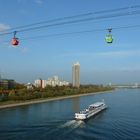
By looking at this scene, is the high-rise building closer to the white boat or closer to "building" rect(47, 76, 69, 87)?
"building" rect(47, 76, 69, 87)

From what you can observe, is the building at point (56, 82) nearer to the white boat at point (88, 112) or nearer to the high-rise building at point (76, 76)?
the high-rise building at point (76, 76)

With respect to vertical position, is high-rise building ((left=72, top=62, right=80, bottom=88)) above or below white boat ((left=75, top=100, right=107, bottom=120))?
above

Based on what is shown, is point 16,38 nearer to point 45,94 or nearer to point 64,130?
point 64,130

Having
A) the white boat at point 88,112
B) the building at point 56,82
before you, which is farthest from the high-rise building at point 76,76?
the white boat at point 88,112

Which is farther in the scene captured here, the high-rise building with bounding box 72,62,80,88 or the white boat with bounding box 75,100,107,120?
the high-rise building with bounding box 72,62,80,88

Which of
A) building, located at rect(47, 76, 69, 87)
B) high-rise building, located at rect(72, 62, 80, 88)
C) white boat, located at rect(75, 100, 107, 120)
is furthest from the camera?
high-rise building, located at rect(72, 62, 80, 88)

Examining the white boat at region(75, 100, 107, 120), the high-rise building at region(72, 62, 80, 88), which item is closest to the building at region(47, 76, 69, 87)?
the high-rise building at region(72, 62, 80, 88)

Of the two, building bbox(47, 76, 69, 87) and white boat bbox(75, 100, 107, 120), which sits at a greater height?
building bbox(47, 76, 69, 87)

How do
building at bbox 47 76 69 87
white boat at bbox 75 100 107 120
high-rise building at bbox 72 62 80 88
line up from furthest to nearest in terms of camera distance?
high-rise building at bbox 72 62 80 88 → building at bbox 47 76 69 87 → white boat at bbox 75 100 107 120

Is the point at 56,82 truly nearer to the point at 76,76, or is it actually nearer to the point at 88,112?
the point at 76,76

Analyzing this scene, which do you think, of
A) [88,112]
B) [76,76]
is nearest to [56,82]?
[76,76]

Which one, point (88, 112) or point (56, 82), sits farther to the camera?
point (56, 82)
